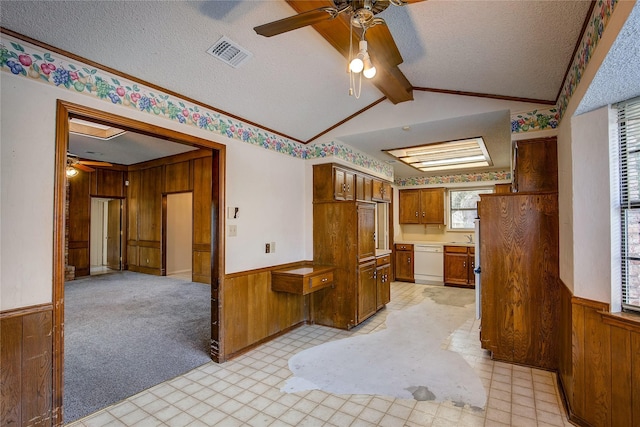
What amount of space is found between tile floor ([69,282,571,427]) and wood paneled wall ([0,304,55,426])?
303 millimetres

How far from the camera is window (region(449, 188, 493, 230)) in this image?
23.5 ft

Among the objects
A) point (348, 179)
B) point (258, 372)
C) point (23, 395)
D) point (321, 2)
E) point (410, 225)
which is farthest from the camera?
point (410, 225)

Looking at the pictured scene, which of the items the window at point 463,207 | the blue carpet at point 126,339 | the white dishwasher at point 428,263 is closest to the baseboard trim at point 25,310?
the blue carpet at point 126,339

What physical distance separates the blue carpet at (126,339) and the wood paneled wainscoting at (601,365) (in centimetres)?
311

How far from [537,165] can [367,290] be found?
2.47m

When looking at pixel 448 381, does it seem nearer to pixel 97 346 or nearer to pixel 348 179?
pixel 348 179

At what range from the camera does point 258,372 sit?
285 cm

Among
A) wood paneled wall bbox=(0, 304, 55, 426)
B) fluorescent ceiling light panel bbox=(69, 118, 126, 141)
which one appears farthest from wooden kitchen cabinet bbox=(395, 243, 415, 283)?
wood paneled wall bbox=(0, 304, 55, 426)

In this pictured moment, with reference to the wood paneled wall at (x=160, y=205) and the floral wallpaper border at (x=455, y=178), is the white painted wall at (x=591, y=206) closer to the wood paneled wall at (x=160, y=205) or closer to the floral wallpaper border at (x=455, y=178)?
the floral wallpaper border at (x=455, y=178)

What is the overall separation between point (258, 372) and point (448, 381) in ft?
5.56

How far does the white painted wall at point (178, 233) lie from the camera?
25.8 feet

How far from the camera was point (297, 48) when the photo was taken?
2576 millimetres

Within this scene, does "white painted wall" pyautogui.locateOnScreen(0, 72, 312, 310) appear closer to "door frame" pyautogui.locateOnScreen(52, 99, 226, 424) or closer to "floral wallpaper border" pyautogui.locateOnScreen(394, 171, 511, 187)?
"door frame" pyautogui.locateOnScreen(52, 99, 226, 424)

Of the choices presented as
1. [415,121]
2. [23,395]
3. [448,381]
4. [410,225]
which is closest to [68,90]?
[23,395]
